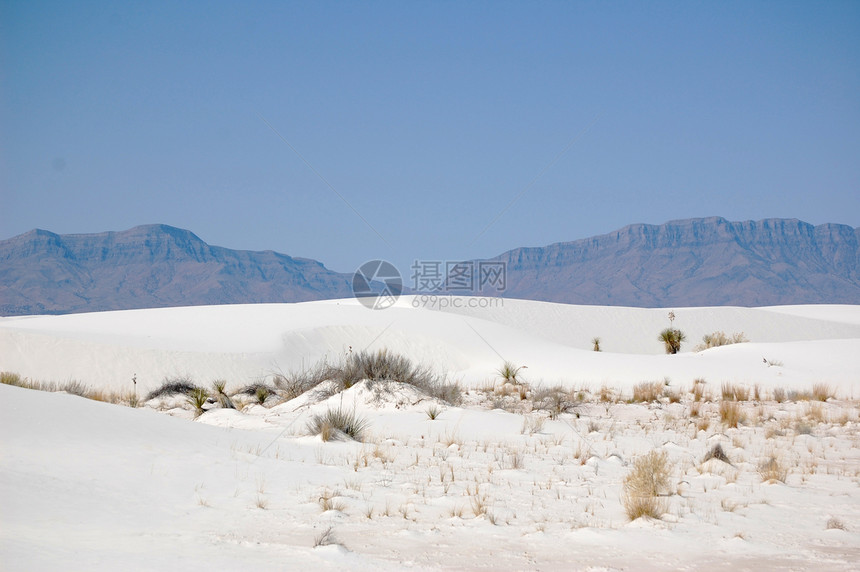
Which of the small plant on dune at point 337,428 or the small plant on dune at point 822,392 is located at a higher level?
the small plant on dune at point 822,392

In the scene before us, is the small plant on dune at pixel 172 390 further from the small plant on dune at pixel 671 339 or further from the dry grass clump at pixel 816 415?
the small plant on dune at pixel 671 339

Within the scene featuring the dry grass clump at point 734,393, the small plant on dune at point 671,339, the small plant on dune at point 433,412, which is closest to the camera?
the small plant on dune at point 433,412

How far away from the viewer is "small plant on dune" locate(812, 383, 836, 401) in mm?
15995

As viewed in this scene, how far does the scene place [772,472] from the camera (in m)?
6.65

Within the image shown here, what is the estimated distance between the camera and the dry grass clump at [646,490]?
5.25m

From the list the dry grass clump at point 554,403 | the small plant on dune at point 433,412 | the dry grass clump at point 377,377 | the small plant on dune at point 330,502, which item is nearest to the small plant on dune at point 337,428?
the small plant on dune at point 433,412

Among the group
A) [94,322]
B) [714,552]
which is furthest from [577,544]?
[94,322]

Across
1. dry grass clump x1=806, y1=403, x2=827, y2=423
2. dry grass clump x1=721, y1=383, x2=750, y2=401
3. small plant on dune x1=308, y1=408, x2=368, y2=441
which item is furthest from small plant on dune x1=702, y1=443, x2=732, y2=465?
dry grass clump x1=721, y1=383, x2=750, y2=401

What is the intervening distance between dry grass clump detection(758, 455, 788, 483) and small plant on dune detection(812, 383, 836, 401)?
34.4ft

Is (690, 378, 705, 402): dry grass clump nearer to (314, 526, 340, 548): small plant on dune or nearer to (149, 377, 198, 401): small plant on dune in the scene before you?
(149, 377, 198, 401): small plant on dune

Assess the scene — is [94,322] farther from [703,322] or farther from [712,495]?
[703,322]

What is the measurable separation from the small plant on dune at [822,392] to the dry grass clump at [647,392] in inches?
142

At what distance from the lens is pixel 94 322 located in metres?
30.1

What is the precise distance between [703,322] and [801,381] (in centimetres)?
2822
